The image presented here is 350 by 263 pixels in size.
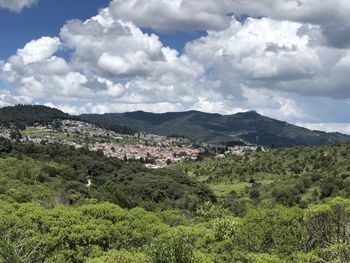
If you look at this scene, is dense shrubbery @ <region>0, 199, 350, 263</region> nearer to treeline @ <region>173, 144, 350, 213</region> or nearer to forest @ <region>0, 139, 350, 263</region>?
forest @ <region>0, 139, 350, 263</region>

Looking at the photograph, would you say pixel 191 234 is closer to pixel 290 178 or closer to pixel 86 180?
pixel 86 180

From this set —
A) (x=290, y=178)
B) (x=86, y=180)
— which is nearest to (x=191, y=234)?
(x=86, y=180)

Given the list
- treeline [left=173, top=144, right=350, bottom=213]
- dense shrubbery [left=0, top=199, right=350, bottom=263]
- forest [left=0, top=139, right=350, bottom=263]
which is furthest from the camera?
treeline [left=173, top=144, right=350, bottom=213]

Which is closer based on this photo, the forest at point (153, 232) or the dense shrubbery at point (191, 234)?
the forest at point (153, 232)

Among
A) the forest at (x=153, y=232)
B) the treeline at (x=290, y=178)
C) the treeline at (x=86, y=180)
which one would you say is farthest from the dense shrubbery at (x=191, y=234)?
the treeline at (x=290, y=178)

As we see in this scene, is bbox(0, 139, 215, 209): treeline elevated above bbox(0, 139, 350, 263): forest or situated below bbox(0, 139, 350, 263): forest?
below

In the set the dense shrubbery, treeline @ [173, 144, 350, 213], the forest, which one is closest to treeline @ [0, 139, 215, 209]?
the forest

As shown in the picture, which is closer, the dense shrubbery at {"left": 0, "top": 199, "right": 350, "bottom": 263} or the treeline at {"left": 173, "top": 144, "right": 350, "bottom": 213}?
the dense shrubbery at {"left": 0, "top": 199, "right": 350, "bottom": 263}

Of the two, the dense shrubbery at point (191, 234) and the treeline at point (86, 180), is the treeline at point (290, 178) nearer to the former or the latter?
the treeline at point (86, 180)

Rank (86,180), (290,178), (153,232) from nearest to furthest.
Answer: (153,232) → (86,180) → (290,178)

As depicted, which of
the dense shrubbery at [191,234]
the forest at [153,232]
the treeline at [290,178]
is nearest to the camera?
the forest at [153,232]

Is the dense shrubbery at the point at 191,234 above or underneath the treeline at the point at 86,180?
above

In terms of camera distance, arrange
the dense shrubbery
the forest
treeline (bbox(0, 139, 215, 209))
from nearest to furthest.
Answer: the forest → the dense shrubbery → treeline (bbox(0, 139, 215, 209))

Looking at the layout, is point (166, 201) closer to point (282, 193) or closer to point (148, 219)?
point (282, 193)
